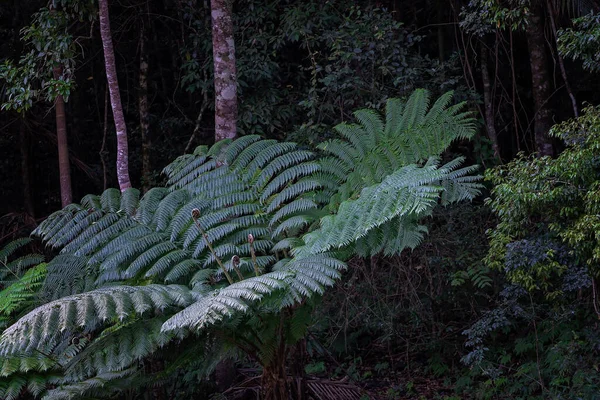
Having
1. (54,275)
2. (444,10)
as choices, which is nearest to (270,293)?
(54,275)

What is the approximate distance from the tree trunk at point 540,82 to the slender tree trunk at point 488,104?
1.43 feet

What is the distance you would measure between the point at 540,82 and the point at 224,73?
3.45 metres

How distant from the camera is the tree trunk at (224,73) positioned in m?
6.00

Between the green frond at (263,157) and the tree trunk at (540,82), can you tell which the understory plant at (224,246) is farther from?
the tree trunk at (540,82)

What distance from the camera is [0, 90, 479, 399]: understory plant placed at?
3686 millimetres

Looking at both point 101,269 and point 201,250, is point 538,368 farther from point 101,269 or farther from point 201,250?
point 101,269

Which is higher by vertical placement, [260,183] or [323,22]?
[323,22]

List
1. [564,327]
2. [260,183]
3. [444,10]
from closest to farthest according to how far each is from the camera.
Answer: [260,183], [564,327], [444,10]

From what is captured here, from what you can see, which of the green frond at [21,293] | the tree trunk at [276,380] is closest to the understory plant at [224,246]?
the tree trunk at [276,380]

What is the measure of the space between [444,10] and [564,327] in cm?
421

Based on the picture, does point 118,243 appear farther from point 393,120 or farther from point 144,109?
point 144,109

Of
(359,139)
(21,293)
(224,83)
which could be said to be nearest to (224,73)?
(224,83)

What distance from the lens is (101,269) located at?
14.7 ft

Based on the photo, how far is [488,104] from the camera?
7.53 m
